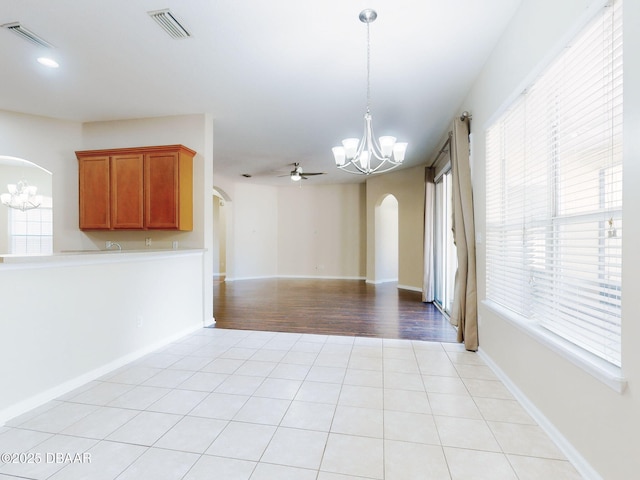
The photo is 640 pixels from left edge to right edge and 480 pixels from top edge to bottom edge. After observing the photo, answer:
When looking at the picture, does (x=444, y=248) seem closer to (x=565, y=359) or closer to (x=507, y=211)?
(x=507, y=211)

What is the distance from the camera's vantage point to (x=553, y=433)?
Result: 1797 millimetres

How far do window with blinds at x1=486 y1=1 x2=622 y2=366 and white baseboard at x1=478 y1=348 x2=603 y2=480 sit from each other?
0.55 metres

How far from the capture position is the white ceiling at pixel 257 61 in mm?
2250

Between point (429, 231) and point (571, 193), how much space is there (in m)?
4.10

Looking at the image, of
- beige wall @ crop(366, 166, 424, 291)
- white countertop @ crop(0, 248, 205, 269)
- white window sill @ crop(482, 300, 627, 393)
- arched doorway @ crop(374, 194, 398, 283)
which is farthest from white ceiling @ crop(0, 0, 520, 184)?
arched doorway @ crop(374, 194, 398, 283)

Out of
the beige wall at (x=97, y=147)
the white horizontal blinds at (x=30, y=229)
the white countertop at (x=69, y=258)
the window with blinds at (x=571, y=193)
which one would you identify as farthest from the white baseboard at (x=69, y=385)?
the white horizontal blinds at (x=30, y=229)

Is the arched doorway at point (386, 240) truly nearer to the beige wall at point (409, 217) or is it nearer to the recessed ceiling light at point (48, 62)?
the beige wall at point (409, 217)

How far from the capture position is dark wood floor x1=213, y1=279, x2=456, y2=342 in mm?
4045

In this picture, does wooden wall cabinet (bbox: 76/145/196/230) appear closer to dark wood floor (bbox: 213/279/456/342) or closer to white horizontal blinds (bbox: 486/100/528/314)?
dark wood floor (bbox: 213/279/456/342)

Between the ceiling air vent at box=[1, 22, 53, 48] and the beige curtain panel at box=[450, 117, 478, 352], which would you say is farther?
the beige curtain panel at box=[450, 117, 478, 352]

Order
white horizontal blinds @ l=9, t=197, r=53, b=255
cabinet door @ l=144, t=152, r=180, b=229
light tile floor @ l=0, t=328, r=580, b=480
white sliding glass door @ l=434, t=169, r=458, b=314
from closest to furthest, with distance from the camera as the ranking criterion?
light tile floor @ l=0, t=328, r=580, b=480 → cabinet door @ l=144, t=152, r=180, b=229 → white sliding glass door @ l=434, t=169, r=458, b=314 → white horizontal blinds @ l=9, t=197, r=53, b=255

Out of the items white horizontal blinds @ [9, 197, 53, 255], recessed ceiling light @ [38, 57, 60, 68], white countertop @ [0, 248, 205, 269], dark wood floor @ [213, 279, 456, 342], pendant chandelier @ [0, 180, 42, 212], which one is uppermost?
recessed ceiling light @ [38, 57, 60, 68]

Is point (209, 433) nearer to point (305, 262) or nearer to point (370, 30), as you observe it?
point (370, 30)

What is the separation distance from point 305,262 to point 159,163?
579 centimetres
